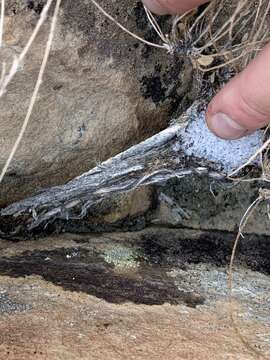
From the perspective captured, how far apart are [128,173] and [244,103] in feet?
1.21

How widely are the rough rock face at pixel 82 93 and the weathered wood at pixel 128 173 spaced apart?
0.09 ft

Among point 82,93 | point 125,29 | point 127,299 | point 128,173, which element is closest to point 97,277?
point 127,299

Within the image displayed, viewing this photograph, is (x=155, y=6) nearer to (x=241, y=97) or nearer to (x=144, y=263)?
(x=241, y=97)

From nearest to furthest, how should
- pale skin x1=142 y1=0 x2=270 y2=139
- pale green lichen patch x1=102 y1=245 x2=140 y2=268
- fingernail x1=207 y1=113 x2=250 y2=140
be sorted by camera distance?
1. pale skin x1=142 y1=0 x2=270 y2=139
2. fingernail x1=207 y1=113 x2=250 y2=140
3. pale green lichen patch x1=102 y1=245 x2=140 y2=268

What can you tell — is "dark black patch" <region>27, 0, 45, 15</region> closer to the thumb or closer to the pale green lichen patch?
the thumb

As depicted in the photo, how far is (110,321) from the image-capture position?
3.33 ft

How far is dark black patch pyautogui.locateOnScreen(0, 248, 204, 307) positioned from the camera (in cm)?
110

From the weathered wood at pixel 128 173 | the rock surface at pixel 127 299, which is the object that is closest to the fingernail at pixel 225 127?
the weathered wood at pixel 128 173

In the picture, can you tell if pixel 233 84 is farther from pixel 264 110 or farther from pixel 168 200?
pixel 168 200

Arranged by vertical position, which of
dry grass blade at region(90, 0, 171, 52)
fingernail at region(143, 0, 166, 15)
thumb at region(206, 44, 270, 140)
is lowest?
thumb at region(206, 44, 270, 140)

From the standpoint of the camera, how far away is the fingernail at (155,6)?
3.28 ft

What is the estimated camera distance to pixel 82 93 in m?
1.20

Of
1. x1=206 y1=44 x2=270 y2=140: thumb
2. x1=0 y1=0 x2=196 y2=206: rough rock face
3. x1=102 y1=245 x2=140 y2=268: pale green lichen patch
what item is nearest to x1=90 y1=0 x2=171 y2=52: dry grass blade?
x1=0 y1=0 x2=196 y2=206: rough rock face

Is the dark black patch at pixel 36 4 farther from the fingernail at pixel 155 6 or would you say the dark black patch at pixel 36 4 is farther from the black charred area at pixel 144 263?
the black charred area at pixel 144 263
